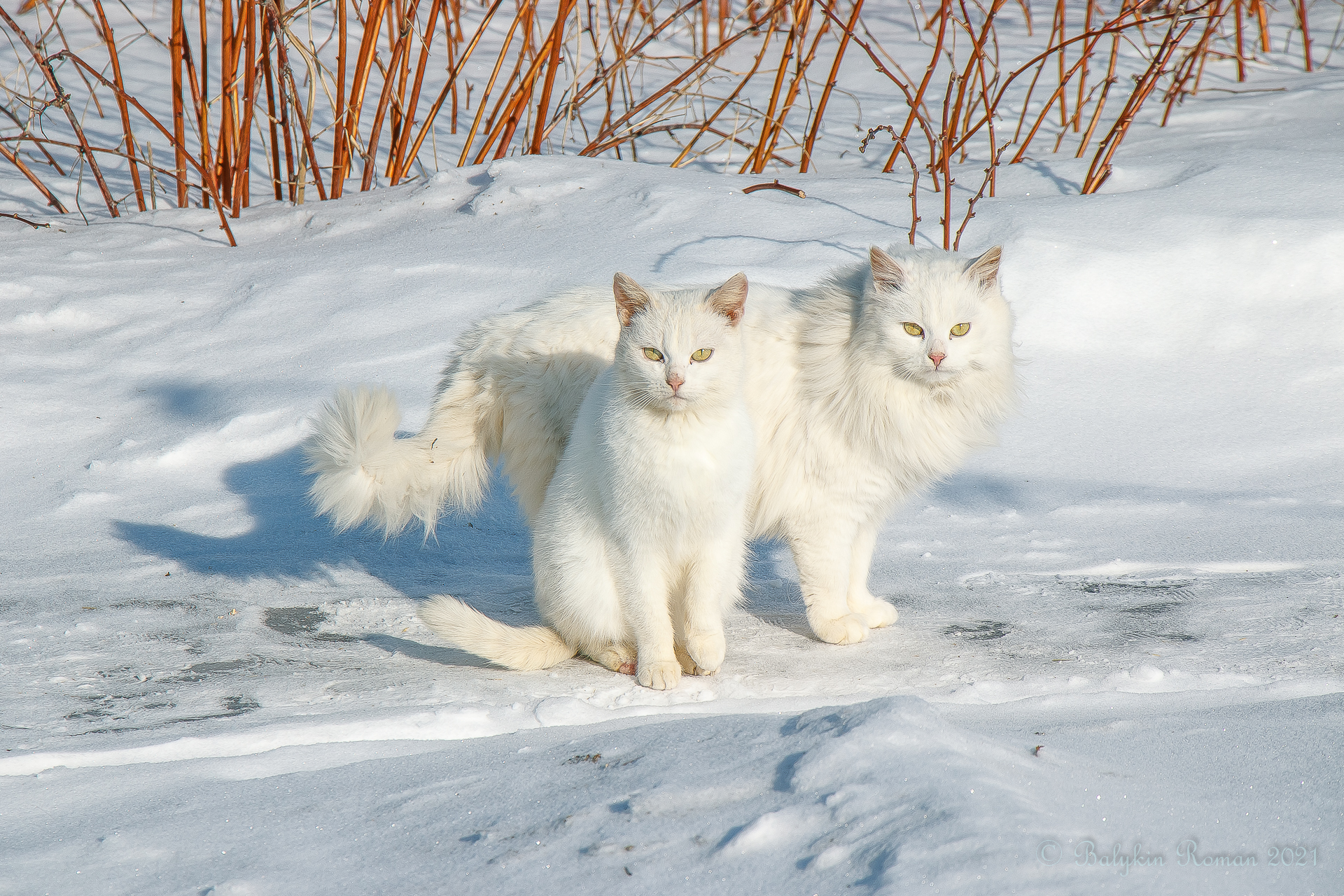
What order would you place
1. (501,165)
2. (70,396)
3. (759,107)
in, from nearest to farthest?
1. (70,396)
2. (501,165)
3. (759,107)

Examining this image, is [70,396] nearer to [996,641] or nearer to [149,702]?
[149,702]

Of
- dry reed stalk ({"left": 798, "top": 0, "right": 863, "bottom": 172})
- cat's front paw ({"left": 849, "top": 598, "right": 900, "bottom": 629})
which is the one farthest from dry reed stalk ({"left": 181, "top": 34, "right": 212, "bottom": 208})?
cat's front paw ({"left": 849, "top": 598, "right": 900, "bottom": 629})

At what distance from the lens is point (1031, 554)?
10.1ft

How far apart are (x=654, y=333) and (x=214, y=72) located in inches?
224

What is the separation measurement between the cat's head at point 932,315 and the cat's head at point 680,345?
45cm

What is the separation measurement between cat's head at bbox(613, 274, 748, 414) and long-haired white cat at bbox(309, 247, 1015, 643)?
1.28 ft

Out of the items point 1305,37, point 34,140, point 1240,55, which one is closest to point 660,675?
point 34,140

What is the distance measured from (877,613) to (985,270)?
95cm

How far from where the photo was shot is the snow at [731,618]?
136 centimetres

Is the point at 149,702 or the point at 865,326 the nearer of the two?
the point at 149,702

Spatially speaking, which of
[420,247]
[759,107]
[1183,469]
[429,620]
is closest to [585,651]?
[429,620]

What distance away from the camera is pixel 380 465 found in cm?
253

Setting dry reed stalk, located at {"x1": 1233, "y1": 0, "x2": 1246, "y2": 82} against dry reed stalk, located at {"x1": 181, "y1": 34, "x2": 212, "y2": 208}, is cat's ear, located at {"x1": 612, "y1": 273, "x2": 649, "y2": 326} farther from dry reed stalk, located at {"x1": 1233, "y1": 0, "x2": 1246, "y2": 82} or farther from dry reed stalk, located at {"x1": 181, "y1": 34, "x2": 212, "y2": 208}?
dry reed stalk, located at {"x1": 1233, "y1": 0, "x2": 1246, "y2": 82}

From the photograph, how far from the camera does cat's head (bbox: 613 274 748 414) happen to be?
214 cm
